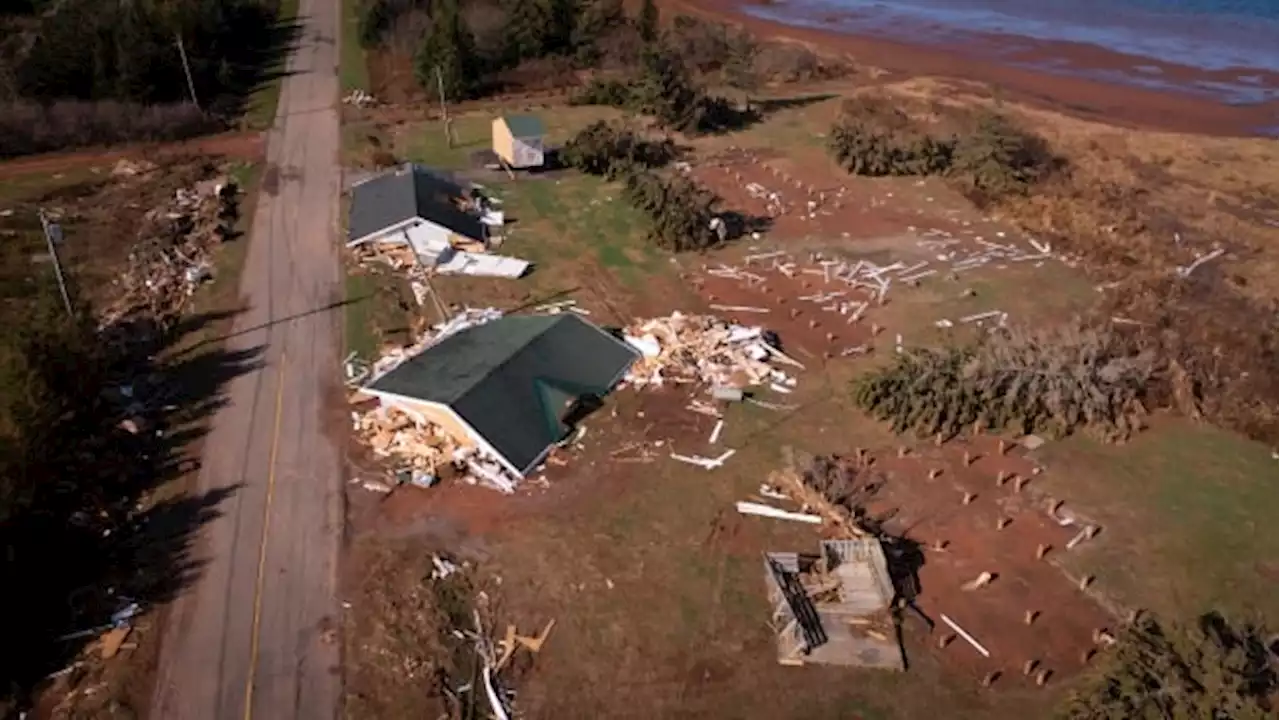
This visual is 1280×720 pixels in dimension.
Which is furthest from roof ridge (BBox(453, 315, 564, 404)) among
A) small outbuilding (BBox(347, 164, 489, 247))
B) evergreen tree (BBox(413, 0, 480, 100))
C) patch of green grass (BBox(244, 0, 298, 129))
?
evergreen tree (BBox(413, 0, 480, 100))

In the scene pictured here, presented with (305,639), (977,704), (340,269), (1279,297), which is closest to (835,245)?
(1279,297)

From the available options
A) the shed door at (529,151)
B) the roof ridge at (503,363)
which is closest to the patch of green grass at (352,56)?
the shed door at (529,151)

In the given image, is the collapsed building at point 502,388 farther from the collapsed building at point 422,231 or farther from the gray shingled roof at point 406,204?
the gray shingled roof at point 406,204

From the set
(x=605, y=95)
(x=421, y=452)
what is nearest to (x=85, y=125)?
(x=605, y=95)

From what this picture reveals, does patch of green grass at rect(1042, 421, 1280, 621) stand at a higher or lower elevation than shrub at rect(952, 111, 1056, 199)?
lower

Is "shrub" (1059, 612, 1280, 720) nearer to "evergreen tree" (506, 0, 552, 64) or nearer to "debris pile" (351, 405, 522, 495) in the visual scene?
"debris pile" (351, 405, 522, 495)

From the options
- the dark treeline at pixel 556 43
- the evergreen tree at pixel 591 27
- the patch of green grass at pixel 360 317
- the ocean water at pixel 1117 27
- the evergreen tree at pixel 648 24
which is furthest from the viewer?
the evergreen tree at pixel 648 24

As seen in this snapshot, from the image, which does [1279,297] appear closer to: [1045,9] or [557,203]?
[557,203]
